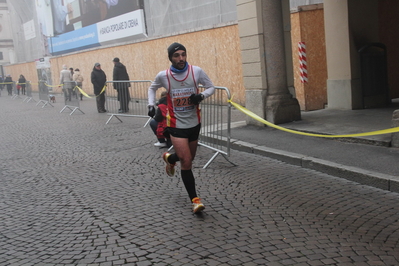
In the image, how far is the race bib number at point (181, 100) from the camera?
17.7ft

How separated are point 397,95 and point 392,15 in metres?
2.30

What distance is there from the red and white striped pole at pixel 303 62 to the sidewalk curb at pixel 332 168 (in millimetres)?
4898

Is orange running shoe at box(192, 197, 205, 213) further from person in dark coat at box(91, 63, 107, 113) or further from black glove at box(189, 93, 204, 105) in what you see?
person in dark coat at box(91, 63, 107, 113)

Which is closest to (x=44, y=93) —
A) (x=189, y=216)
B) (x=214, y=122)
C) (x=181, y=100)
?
(x=214, y=122)

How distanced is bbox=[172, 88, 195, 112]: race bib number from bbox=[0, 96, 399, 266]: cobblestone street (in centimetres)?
113

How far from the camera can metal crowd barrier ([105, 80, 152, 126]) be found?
13.5 meters

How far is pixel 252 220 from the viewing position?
495 centimetres

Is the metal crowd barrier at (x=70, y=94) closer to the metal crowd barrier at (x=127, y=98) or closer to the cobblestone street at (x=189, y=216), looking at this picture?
the metal crowd barrier at (x=127, y=98)

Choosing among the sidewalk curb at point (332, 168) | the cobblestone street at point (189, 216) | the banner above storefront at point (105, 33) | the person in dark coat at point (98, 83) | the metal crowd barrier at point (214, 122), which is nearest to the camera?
the cobblestone street at point (189, 216)

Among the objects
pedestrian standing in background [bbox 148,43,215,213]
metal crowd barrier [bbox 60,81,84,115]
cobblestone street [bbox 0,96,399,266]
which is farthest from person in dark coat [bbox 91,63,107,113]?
pedestrian standing in background [bbox 148,43,215,213]

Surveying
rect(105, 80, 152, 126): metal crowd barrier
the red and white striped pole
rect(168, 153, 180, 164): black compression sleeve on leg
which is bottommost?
rect(168, 153, 180, 164): black compression sleeve on leg

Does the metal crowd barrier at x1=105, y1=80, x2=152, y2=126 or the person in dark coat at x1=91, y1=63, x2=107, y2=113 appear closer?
the metal crowd barrier at x1=105, y1=80, x2=152, y2=126

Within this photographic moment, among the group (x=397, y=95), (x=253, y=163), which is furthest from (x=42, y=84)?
(x=253, y=163)

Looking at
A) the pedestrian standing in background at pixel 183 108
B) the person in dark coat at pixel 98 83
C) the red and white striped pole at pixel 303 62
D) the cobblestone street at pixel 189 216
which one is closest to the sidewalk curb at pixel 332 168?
the cobblestone street at pixel 189 216
